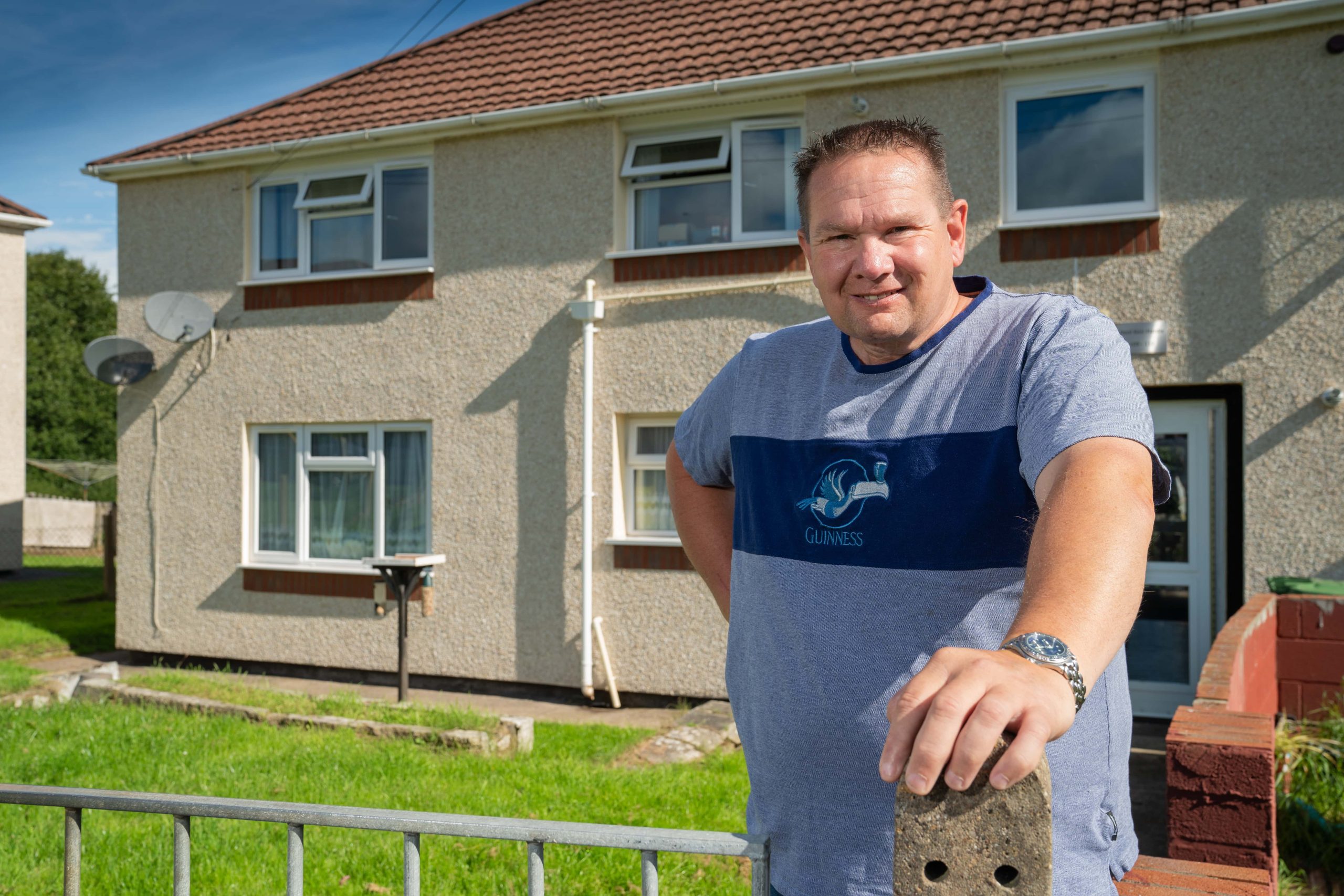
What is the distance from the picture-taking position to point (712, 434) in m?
1.87

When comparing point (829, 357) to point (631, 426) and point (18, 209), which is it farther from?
point (18, 209)

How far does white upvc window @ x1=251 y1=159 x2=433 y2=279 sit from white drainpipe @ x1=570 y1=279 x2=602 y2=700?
5.83 ft

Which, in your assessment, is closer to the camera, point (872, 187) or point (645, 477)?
point (872, 187)

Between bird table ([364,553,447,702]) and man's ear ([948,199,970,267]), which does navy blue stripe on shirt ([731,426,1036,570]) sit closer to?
man's ear ([948,199,970,267])

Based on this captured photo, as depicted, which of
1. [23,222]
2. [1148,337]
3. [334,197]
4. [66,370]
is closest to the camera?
[1148,337]

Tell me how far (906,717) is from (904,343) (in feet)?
2.69

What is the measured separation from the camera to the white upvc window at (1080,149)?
7281mm

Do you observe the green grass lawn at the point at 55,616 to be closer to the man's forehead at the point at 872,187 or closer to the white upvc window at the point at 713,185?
the white upvc window at the point at 713,185

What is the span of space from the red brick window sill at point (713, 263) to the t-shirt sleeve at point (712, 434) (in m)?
6.16

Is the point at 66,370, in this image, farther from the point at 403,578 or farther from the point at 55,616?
the point at 403,578

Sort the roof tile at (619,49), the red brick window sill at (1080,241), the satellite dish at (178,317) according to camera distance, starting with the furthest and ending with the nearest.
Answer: the satellite dish at (178,317), the roof tile at (619,49), the red brick window sill at (1080,241)

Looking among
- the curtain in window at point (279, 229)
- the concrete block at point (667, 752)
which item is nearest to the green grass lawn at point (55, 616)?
the curtain in window at point (279, 229)

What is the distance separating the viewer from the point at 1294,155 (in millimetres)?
6793

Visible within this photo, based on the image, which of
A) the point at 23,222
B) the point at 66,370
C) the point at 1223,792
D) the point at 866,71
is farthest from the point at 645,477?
the point at 66,370
